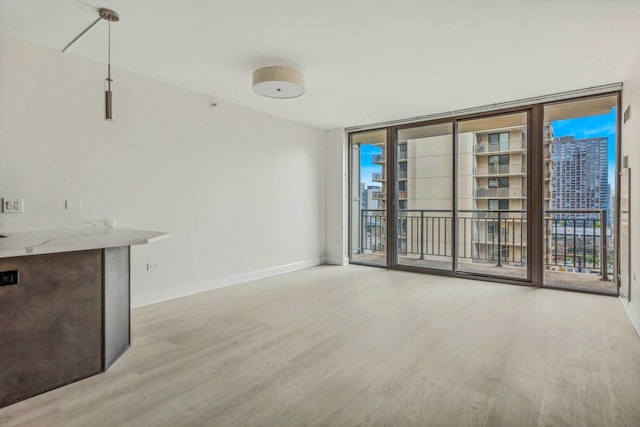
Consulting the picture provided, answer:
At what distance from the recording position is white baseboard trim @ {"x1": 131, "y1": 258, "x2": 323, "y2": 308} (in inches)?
149

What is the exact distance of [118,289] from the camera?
8.13 ft

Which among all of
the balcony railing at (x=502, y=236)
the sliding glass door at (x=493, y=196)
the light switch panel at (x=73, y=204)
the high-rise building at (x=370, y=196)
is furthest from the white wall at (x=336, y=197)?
the light switch panel at (x=73, y=204)

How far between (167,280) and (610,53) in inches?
198

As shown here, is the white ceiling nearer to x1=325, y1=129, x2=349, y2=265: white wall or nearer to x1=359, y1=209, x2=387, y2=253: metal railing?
x1=325, y1=129, x2=349, y2=265: white wall

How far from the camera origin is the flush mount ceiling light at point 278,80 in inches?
132

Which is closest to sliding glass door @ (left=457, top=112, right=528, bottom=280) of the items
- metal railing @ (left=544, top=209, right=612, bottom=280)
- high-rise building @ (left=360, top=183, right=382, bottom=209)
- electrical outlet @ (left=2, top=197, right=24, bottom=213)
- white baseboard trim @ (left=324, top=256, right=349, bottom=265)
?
metal railing @ (left=544, top=209, right=612, bottom=280)

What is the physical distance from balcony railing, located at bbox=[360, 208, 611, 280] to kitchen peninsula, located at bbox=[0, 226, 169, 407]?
4550 mm

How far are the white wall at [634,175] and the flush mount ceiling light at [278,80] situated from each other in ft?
10.1

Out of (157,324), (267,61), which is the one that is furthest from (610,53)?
(157,324)

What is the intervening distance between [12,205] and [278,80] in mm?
2521

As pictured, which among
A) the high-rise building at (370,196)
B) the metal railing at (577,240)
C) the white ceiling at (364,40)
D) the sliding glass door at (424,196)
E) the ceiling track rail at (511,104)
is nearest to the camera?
the white ceiling at (364,40)

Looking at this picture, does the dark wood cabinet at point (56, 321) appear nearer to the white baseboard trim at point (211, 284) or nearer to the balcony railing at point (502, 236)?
the white baseboard trim at point (211, 284)

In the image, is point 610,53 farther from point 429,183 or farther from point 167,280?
point 167,280

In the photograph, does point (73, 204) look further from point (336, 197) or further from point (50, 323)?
point (336, 197)
